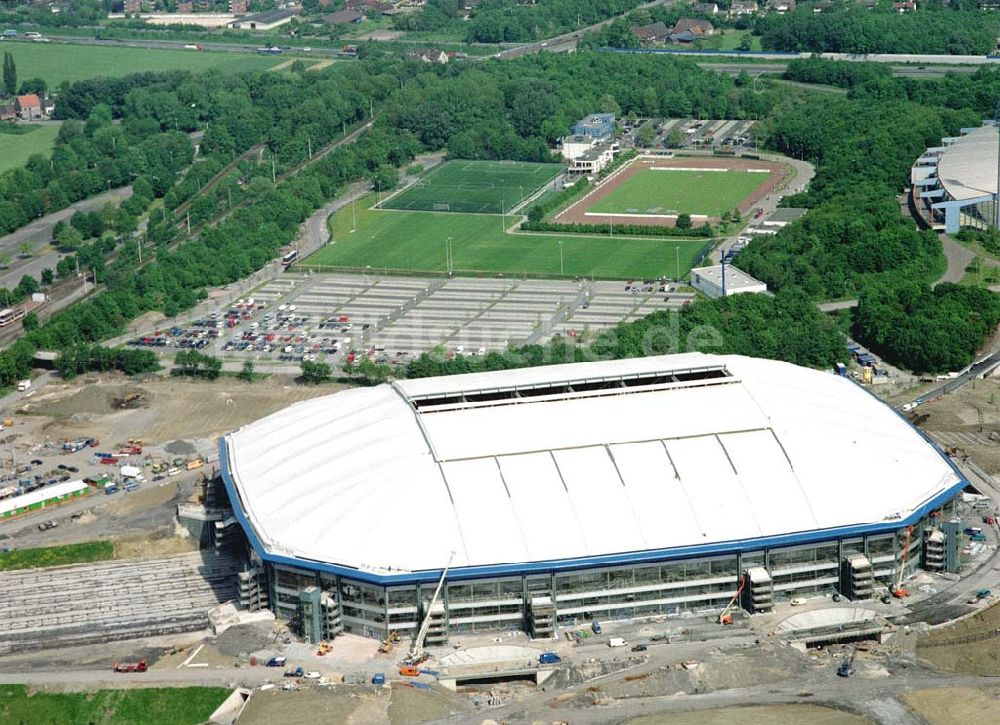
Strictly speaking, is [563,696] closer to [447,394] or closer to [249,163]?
[447,394]

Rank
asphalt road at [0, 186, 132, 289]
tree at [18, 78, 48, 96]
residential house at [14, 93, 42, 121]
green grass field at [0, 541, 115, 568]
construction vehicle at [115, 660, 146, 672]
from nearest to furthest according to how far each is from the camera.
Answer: construction vehicle at [115, 660, 146, 672], green grass field at [0, 541, 115, 568], asphalt road at [0, 186, 132, 289], residential house at [14, 93, 42, 121], tree at [18, 78, 48, 96]

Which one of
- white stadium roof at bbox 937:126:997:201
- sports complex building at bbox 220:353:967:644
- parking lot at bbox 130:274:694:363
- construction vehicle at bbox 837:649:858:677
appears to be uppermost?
sports complex building at bbox 220:353:967:644

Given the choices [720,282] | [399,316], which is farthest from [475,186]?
[720,282]

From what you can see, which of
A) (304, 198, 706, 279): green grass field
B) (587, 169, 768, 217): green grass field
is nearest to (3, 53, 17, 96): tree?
(304, 198, 706, 279): green grass field

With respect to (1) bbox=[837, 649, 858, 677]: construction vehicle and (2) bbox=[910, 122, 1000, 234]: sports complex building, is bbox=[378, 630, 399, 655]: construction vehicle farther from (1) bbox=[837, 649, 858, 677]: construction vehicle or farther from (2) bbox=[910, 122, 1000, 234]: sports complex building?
(2) bbox=[910, 122, 1000, 234]: sports complex building

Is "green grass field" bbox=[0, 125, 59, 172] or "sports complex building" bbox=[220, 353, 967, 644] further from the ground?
"sports complex building" bbox=[220, 353, 967, 644]

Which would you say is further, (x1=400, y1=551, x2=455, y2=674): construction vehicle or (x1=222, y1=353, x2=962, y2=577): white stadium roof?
(x1=222, y1=353, x2=962, y2=577): white stadium roof

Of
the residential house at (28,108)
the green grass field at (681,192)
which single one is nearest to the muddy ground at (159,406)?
the green grass field at (681,192)
